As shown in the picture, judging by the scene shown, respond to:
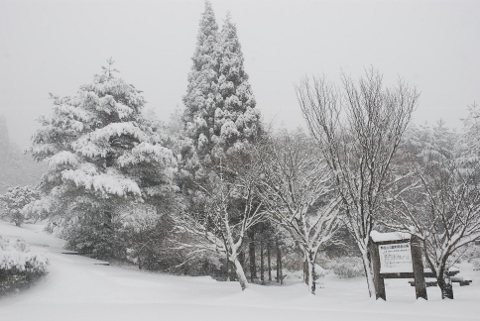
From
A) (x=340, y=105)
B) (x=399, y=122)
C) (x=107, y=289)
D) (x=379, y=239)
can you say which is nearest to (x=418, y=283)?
(x=379, y=239)

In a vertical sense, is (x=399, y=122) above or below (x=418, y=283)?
above

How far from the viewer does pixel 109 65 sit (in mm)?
16812

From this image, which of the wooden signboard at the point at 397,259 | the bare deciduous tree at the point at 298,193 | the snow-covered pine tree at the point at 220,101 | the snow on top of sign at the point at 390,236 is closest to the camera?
the wooden signboard at the point at 397,259

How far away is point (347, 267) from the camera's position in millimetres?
22969

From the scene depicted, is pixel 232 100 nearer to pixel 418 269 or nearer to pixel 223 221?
pixel 223 221

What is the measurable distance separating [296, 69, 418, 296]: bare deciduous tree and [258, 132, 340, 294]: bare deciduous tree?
1.81 meters

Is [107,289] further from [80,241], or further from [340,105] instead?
[340,105]

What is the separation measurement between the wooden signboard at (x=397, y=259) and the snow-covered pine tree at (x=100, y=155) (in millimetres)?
10256

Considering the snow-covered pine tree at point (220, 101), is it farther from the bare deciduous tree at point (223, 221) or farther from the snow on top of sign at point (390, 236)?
the snow on top of sign at point (390, 236)

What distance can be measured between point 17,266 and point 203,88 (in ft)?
42.4

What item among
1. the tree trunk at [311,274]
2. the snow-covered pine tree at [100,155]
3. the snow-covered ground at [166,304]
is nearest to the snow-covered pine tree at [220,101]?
the snow-covered pine tree at [100,155]

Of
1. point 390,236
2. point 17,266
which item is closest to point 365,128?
point 390,236

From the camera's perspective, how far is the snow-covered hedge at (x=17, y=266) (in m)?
9.17

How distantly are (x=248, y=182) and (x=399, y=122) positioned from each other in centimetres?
568
